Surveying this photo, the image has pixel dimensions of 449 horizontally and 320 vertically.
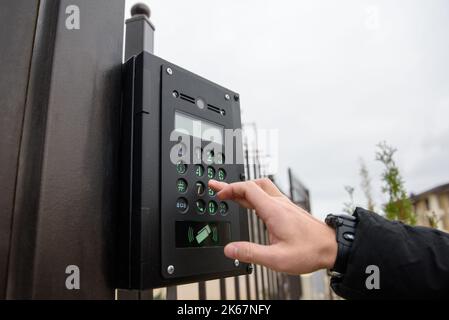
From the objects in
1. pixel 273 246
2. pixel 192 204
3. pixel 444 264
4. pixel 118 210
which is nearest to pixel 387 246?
pixel 444 264

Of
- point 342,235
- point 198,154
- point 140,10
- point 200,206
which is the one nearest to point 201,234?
point 200,206

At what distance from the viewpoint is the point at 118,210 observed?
63 cm

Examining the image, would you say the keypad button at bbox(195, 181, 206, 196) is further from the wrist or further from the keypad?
the wrist

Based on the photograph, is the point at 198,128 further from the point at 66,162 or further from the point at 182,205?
the point at 66,162

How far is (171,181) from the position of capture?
646 millimetres

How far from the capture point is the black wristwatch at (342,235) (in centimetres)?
65

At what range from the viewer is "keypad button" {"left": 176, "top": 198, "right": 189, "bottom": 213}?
0.65 meters

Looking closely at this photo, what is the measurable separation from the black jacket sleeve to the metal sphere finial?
72 centimetres

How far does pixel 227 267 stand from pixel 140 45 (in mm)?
549

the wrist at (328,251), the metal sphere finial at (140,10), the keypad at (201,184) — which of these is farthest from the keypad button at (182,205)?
the metal sphere finial at (140,10)

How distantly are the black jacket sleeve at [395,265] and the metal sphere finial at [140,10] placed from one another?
0.72 meters

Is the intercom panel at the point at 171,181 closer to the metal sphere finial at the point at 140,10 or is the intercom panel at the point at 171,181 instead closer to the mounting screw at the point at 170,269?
the mounting screw at the point at 170,269

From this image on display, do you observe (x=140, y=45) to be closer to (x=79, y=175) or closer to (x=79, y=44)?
(x=79, y=44)

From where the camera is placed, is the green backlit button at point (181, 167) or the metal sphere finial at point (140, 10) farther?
the metal sphere finial at point (140, 10)
